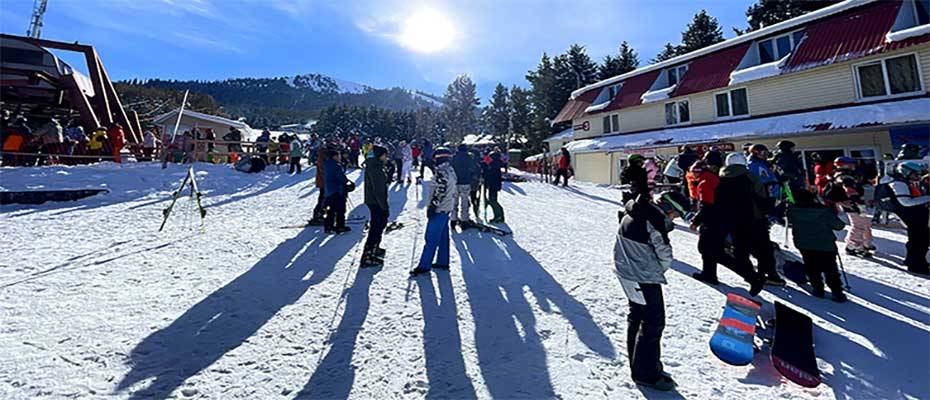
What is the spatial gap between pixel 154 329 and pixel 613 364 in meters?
4.20

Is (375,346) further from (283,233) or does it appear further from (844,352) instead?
(283,233)

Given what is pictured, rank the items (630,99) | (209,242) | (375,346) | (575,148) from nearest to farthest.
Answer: (375,346) → (209,242) → (630,99) → (575,148)

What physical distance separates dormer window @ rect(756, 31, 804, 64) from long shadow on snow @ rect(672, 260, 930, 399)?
17535 mm

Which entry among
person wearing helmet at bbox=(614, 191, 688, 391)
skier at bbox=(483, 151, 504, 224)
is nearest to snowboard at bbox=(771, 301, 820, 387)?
person wearing helmet at bbox=(614, 191, 688, 391)

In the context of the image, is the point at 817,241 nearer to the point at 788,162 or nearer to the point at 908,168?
the point at 908,168

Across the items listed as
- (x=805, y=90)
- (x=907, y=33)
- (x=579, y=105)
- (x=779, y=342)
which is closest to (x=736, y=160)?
(x=779, y=342)

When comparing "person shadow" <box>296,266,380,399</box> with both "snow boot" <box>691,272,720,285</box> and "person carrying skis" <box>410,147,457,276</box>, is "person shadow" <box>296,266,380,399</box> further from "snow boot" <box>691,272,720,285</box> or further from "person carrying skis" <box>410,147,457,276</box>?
"snow boot" <box>691,272,720,285</box>

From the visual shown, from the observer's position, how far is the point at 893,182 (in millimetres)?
5609

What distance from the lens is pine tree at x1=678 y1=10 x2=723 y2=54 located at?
34188mm

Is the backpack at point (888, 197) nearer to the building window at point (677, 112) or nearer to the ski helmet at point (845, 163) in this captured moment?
the ski helmet at point (845, 163)

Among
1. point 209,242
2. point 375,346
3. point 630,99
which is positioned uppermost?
point 630,99

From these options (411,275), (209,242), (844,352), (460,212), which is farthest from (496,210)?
→ (844,352)

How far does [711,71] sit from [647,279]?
22131 millimetres

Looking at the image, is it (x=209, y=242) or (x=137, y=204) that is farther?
(x=137, y=204)
